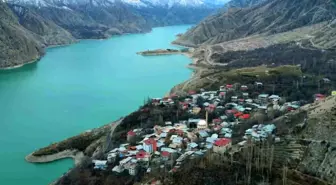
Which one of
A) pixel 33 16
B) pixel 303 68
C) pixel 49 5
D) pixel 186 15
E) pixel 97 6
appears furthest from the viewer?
pixel 186 15

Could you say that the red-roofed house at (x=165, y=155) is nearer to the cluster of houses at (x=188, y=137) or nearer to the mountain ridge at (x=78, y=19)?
the cluster of houses at (x=188, y=137)

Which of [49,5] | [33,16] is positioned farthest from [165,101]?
[49,5]

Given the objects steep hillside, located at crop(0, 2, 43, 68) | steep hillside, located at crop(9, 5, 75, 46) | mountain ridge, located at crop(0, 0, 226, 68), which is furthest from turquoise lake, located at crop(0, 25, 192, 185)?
steep hillside, located at crop(9, 5, 75, 46)

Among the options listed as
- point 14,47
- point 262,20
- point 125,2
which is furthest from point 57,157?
point 125,2

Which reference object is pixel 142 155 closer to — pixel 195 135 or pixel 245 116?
pixel 195 135

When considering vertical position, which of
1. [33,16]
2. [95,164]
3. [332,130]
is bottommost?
[95,164]

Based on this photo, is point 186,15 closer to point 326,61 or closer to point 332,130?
point 326,61

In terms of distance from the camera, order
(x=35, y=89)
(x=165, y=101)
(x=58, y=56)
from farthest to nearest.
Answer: (x=58, y=56) → (x=35, y=89) → (x=165, y=101)

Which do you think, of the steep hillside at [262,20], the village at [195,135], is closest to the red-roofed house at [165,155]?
the village at [195,135]
